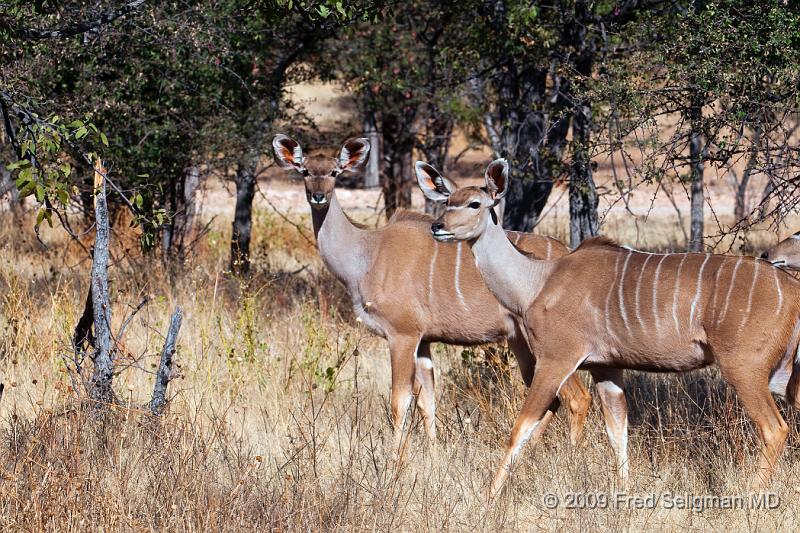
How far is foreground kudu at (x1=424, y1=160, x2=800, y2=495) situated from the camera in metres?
4.25

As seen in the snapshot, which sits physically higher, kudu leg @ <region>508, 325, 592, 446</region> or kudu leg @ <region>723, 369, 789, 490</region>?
kudu leg @ <region>723, 369, 789, 490</region>

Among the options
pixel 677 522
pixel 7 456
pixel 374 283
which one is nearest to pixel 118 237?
pixel 374 283

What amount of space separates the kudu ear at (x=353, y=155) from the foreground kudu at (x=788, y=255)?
2.33 meters

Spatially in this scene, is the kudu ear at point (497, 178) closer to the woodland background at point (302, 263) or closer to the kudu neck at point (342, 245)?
the woodland background at point (302, 263)

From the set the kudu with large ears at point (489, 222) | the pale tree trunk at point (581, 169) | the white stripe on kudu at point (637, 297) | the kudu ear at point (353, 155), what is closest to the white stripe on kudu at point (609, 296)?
the white stripe on kudu at point (637, 297)

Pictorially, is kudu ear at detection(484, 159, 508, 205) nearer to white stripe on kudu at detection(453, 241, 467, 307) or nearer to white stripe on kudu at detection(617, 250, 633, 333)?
white stripe on kudu at detection(617, 250, 633, 333)

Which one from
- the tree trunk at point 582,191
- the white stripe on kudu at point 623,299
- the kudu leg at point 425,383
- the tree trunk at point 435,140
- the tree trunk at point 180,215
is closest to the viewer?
the white stripe on kudu at point 623,299

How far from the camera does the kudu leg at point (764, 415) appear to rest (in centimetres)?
423

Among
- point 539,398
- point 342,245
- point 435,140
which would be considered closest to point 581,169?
point 342,245

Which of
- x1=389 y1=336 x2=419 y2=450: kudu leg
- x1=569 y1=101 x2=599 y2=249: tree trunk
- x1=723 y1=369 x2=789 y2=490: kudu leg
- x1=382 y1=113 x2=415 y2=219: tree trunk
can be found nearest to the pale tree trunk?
x1=569 y1=101 x2=599 y2=249: tree trunk

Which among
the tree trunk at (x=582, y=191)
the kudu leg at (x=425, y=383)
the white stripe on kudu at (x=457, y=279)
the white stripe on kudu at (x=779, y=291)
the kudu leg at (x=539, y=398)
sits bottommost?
the kudu leg at (x=425, y=383)

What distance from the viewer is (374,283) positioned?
580 cm

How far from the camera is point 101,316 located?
4797 millimetres
